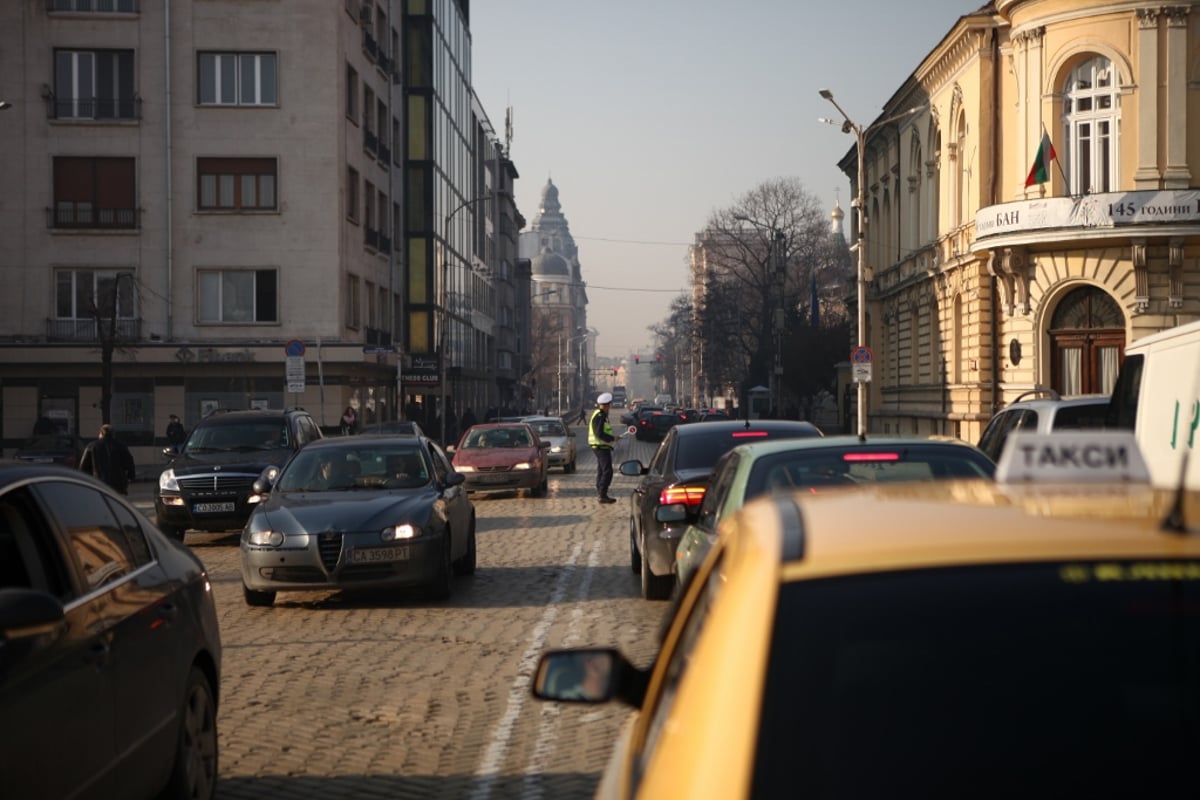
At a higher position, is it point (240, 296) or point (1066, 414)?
point (240, 296)

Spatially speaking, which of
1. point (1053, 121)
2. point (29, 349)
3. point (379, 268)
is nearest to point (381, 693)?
point (1053, 121)

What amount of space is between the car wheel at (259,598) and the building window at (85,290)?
37.8 meters

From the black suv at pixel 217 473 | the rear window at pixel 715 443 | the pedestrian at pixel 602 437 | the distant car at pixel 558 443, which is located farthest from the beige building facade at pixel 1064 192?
the rear window at pixel 715 443

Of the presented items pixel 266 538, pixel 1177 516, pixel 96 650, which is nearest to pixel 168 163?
pixel 266 538

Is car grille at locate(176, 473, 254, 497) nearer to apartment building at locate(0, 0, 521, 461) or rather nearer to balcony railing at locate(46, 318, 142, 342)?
apartment building at locate(0, 0, 521, 461)

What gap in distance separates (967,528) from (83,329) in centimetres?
5040

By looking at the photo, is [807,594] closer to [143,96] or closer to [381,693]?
[381,693]

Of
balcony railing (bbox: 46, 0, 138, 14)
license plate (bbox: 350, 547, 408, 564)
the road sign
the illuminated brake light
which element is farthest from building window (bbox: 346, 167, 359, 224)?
the illuminated brake light

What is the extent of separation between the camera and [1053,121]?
39.3 m

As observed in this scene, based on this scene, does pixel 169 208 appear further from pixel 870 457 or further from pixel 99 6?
pixel 870 457

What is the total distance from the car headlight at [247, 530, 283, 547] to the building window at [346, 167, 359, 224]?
40157mm

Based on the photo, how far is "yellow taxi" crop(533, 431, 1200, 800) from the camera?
2.40 meters

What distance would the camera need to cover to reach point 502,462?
3036 centimetres

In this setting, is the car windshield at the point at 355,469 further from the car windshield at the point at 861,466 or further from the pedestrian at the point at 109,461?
the pedestrian at the point at 109,461
